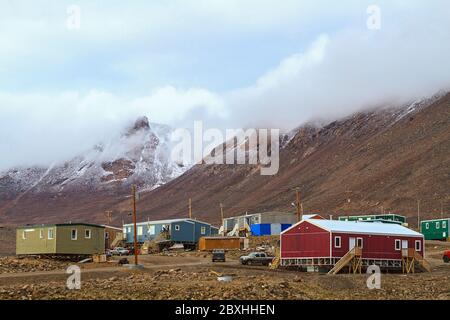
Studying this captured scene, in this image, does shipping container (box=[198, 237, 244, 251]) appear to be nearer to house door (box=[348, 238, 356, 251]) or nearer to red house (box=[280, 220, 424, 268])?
red house (box=[280, 220, 424, 268])

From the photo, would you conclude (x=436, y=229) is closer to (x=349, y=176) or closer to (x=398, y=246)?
(x=398, y=246)

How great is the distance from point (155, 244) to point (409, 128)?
8514 cm

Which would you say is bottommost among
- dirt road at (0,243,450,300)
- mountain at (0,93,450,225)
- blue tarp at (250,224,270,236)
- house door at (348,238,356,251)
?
dirt road at (0,243,450,300)

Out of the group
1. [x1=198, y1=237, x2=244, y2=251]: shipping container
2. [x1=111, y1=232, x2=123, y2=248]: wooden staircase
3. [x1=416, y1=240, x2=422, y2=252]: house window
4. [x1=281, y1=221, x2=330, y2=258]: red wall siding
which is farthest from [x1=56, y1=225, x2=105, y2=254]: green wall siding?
[x1=416, y1=240, x2=422, y2=252]: house window

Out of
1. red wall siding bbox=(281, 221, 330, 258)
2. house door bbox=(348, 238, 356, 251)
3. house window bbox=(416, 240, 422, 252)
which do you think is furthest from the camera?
house window bbox=(416, 240, 422, 252)

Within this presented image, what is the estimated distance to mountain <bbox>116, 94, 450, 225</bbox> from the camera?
131 meters

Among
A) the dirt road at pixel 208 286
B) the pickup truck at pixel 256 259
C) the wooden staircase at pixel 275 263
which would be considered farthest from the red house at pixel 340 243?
the dirt road at pixel 208 286

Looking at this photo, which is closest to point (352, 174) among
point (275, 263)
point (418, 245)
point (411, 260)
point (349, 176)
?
point (349, 176)

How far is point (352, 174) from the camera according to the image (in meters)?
151

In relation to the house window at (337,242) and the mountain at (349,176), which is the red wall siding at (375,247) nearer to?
the house window at (337,242)

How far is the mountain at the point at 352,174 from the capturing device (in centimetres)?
13125

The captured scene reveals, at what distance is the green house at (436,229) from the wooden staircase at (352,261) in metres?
39.6
